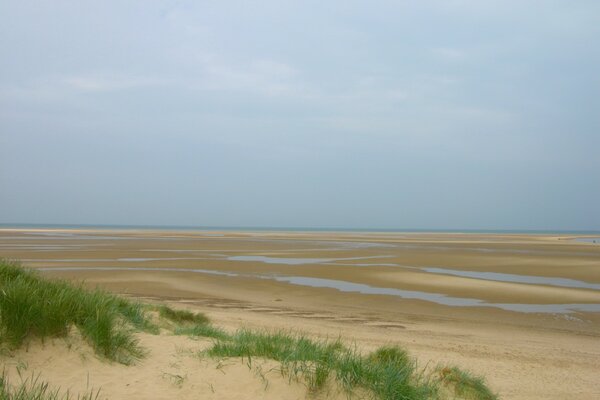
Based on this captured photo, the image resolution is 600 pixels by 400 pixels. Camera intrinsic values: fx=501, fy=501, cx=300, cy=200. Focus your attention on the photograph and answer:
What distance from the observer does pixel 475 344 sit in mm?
11102

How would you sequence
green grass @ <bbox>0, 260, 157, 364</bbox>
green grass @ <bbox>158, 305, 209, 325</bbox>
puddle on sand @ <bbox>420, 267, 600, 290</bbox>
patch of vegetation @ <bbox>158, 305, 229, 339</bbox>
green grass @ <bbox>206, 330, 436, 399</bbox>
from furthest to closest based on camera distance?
1. puddle on sand @ <bbox>420, 267, 600, 290</bbox>
2. green grass @ <bbox>158, 305, 209, 325</bbox>
3. patch of vegetation @ <bbox>158, 305, 229, 339</bbox>
4. green grass @ <bbox>0, 260, 157, 364</bbox>
5. green grass @ <bbox>206, 330, 436, 399</bbox>

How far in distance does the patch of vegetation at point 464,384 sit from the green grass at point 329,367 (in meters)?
0.77

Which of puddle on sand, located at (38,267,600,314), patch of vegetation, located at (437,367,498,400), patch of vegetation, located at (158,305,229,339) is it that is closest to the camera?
patch of vegetation, located at (437,367,498,400)

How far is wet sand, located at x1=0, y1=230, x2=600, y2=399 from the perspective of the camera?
956 cm

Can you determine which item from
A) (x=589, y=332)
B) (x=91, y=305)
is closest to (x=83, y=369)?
(x=91, y=305)

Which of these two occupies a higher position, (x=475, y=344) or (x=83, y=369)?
(x=83, y=369)

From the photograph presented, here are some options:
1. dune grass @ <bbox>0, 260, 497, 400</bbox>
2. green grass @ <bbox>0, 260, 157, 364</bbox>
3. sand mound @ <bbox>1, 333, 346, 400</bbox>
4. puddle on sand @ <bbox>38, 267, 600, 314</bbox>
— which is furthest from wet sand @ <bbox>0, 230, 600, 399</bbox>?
green grass @ <bbox>0, 260, 157, 364</bbox>

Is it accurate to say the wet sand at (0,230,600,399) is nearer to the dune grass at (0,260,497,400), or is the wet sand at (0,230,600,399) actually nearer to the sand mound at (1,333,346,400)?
the dune grass at (0,260,497,400)

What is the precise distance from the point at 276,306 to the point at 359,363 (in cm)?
1065

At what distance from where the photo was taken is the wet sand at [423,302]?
956cm

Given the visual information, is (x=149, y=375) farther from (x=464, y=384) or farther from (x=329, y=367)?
(x=464, y=384)

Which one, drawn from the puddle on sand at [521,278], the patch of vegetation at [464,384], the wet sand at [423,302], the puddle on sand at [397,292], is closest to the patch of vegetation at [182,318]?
the wet sand at [423,302]

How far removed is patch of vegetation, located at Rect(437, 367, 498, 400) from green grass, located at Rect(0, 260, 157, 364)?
4.14 m

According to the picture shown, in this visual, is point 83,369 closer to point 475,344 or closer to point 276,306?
point 475,344
